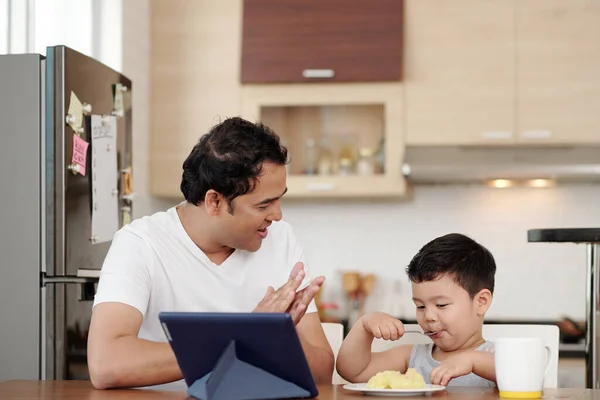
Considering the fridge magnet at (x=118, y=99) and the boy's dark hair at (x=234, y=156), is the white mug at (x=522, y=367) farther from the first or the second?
the fridge magnet at (x=118, y=99)

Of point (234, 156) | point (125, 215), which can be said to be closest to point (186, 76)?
point (125, 215)

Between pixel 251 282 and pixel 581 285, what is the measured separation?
9.08 feet

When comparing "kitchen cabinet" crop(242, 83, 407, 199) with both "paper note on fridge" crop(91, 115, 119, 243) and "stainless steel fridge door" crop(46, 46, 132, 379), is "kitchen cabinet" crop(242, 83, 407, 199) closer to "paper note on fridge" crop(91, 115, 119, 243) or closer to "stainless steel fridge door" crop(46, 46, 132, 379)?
"paper note on fridge" crop(91, 115, 119, 243)

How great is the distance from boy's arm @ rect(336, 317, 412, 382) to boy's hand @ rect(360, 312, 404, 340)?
52 mm

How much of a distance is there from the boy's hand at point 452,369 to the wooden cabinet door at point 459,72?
2.60m

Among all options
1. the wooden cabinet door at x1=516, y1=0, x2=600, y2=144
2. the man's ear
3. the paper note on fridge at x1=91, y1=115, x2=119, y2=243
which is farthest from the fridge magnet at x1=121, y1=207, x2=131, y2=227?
the wooden cabinet door at x1=516, y1=0, x2=600, y2=144

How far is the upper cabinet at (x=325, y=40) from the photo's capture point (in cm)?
411

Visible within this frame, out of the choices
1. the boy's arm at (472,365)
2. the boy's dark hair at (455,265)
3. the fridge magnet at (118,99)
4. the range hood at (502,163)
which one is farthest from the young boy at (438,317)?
the range hood at (502,163)

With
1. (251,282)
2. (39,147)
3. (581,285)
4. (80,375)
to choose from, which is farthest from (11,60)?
(581,285)

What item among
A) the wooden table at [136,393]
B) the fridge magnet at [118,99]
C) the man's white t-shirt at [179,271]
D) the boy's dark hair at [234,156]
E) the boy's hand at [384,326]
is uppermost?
the fridge magnet at [118,99]

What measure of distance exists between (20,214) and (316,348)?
4.09ft

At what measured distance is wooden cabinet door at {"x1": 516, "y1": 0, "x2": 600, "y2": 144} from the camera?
4.00 meters

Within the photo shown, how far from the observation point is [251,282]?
2.00 metres

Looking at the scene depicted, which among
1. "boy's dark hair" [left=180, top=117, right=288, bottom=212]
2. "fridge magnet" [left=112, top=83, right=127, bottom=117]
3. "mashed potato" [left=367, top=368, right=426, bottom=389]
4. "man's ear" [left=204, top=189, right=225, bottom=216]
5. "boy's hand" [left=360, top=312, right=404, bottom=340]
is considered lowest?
"mashed potato" [left=367, top=368, right=426, bottom=389]
